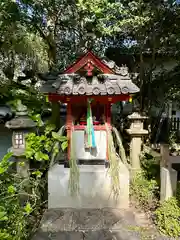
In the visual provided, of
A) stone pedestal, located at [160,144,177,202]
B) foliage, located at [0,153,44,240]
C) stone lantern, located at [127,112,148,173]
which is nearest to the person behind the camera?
foliage, located at [0,153,44,240]

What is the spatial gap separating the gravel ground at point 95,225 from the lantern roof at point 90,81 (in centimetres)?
226

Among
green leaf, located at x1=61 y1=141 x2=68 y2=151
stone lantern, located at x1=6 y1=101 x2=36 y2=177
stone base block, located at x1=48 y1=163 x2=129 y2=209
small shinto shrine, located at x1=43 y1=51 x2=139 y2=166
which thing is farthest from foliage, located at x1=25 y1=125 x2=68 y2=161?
stone base block, located at x1=48 y1=163 x2=129 y2=209

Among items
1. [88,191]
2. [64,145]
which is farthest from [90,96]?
[88,191]

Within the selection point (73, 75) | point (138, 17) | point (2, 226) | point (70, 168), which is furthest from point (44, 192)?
point (138, 17)

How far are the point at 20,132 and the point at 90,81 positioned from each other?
65.2 inches

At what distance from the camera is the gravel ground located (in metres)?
3.68

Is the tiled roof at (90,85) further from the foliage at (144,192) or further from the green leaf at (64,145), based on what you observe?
the foliage at (144,192)

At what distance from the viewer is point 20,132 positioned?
4.38 m

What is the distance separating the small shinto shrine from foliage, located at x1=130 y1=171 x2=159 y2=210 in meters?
1.11

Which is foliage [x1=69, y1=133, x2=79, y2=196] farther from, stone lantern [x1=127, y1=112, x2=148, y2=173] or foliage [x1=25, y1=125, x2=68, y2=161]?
stone lantern [x1=127, y1=112, x2=148, y2=173]

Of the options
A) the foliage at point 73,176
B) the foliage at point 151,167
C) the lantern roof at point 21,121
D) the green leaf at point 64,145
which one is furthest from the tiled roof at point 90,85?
the foliage at point 151,167

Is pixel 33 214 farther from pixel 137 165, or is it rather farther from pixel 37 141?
pixel 137 165

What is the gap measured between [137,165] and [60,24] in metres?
5.38

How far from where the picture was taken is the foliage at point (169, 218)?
12.0ft
